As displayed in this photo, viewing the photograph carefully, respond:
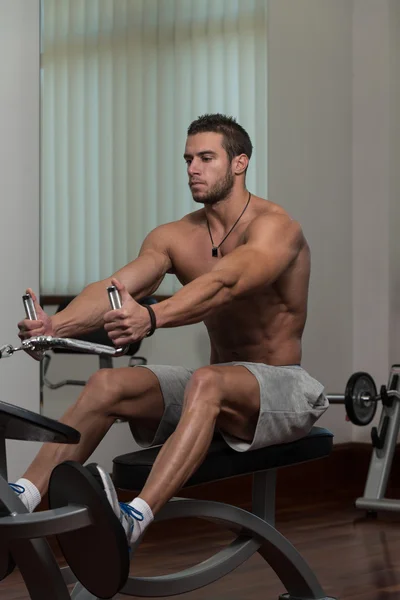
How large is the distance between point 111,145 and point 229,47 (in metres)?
0.72

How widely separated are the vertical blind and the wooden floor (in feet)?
2.87

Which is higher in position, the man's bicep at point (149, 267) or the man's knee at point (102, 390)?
the man's bicep at point (149, 267)

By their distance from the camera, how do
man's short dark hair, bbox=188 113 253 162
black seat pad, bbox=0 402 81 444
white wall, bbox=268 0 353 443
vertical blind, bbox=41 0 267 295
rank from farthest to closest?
white wall, bbox=268 0 353 443 → vertical blind, bbox=41 0 267 295 → man's short dark hair, bbox=188 113 253 162 → black seat pad, bbox=0 402 81 444

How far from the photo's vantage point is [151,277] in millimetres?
2721

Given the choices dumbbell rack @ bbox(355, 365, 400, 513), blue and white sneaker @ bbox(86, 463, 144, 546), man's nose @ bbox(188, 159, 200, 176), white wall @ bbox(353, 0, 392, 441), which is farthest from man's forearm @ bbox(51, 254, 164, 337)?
white wall @ bbox(353, 0, 392, 441)

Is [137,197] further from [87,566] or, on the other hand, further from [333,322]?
[87,566]

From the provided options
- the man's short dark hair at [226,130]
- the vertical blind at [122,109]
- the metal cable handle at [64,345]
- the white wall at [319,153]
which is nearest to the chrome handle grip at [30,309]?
the metal cable handle at [64,345]

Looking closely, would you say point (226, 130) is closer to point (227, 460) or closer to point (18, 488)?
point (227, 460)

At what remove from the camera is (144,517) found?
2.05 meters

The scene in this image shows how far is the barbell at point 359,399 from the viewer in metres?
3.29

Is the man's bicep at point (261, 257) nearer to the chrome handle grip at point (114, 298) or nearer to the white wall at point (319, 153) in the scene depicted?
the chrome handle grip at point (114, 298)

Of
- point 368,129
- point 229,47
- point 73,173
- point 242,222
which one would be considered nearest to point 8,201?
point 73,173

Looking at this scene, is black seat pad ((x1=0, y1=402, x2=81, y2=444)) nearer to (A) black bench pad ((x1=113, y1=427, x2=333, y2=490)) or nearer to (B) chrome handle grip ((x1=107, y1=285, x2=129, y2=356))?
(B) chrome handle grip ((x1=107, y1=285, x2=129, y2=356))

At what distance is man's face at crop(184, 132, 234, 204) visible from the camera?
8.76 ft
